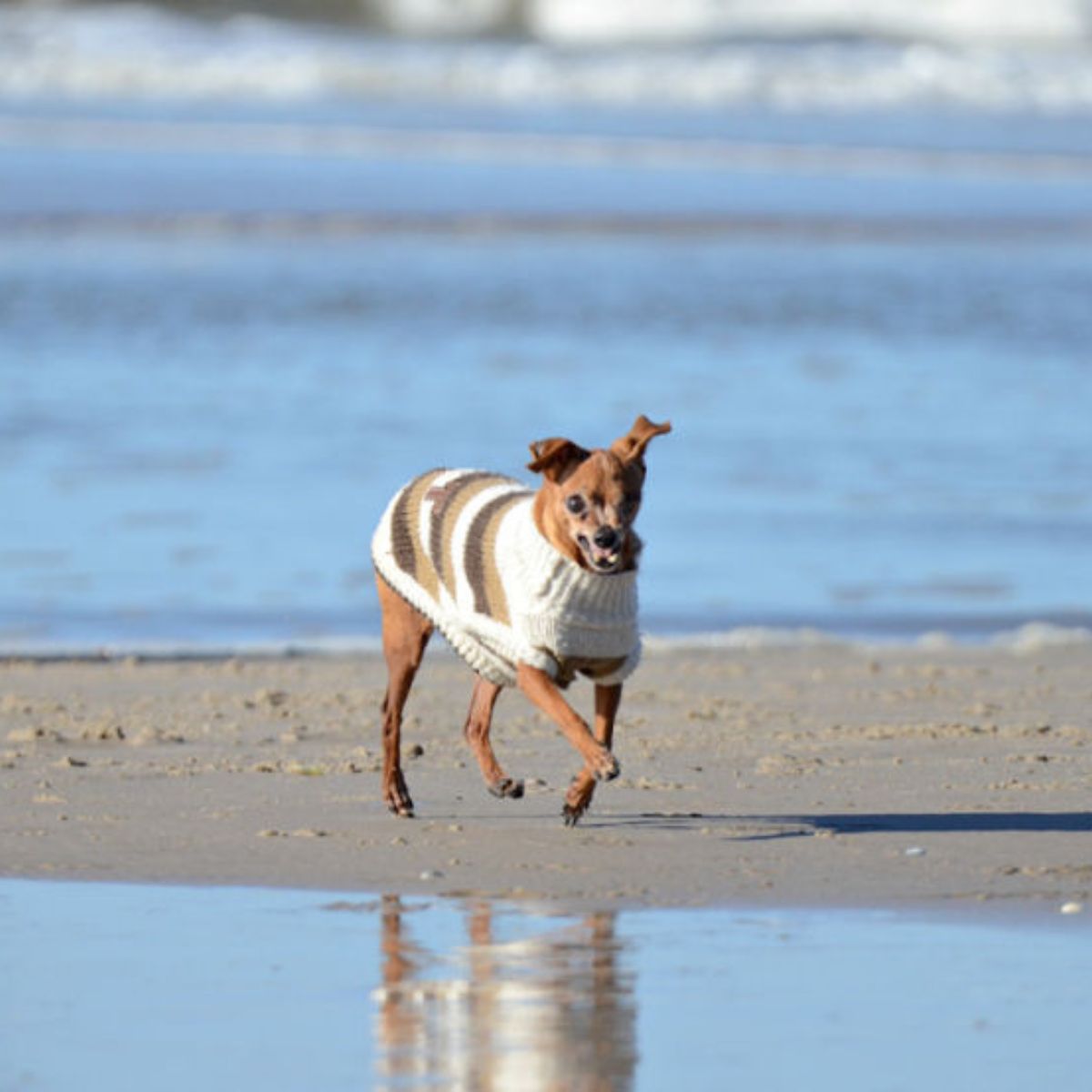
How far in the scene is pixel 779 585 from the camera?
12547 mm

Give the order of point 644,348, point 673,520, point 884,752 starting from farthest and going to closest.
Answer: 1. point 644,348
2. point 673,520
3. point 884,752

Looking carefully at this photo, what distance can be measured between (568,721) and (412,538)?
2.71 feet

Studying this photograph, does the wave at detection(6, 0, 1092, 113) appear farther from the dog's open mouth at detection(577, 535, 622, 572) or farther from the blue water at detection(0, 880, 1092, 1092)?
the blue water at detection(0, 880, 1092, 1092)

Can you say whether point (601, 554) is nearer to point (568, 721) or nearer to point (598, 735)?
point (568, 721)

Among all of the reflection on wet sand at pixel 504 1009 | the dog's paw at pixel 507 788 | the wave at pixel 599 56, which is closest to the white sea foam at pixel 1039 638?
the dog's paw at pixel 507 788

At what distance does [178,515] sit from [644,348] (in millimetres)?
7211

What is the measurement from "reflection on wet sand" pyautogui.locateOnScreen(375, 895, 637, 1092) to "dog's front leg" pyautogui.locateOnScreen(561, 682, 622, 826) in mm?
944

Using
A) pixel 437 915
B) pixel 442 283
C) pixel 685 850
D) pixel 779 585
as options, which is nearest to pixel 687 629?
pixel 779 585

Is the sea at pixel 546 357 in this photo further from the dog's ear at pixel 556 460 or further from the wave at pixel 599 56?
A: the wave at pixel 599 56

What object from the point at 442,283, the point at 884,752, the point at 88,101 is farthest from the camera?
the point at 88,101

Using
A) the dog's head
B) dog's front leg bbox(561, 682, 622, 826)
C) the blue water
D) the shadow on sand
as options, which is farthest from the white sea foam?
the blue water

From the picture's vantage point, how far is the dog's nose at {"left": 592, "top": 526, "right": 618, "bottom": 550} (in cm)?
712

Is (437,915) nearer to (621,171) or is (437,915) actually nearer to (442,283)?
(442,283)

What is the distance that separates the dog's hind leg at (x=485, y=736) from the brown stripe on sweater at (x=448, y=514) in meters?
0.41
